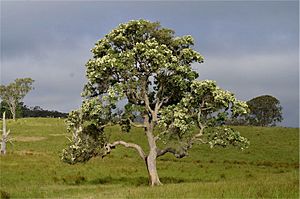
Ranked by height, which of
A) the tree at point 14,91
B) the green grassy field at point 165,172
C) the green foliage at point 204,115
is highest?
the tree at point 14,91

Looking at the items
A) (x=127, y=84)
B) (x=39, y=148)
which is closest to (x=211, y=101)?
(x=127, y=84)

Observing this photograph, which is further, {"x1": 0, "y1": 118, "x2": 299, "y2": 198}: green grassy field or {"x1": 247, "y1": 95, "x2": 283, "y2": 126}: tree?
{"x1": 247, "y1": 95, "x2": 283, "y2": 126}: tree

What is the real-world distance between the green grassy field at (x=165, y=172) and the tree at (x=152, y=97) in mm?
3166

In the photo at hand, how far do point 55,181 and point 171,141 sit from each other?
1209 centimetres

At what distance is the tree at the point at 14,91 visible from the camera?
472 feet

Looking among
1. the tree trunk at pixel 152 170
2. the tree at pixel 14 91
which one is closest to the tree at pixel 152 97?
the tree trunk at pixel 152 170

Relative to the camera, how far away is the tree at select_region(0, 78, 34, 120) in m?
144

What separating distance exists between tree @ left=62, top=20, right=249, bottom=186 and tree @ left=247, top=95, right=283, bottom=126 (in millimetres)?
117284

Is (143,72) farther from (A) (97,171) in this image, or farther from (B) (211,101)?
(A) (97,171)

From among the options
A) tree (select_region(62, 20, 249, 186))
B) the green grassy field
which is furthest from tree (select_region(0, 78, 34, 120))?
tree (select_region(62, 20, 249, 186))

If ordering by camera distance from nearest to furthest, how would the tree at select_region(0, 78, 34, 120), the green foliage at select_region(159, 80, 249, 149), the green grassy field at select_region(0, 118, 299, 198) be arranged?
the green grassy field at select_region(0, 118, 299, 198)
the green foliage at select_region(159, 80, 249, 149)
the tree at select_region(0, 78, 34, 120)

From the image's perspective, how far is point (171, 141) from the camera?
36.5 metres

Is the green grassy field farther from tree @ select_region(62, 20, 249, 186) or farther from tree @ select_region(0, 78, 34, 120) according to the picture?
tree @ select_region(0, 78, 34, 120)

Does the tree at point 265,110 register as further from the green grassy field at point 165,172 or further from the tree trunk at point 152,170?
the tree trunk at point 152,170
